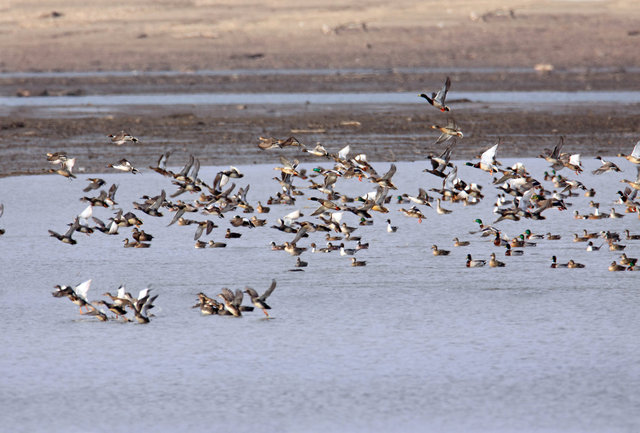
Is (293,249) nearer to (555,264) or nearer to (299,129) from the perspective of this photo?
(555,264)

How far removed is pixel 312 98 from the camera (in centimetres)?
4628

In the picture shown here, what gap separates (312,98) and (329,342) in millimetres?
35814

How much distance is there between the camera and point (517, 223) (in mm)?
18688

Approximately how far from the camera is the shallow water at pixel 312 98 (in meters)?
43.8

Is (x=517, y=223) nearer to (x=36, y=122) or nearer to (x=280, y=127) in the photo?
(x=280, y=127)

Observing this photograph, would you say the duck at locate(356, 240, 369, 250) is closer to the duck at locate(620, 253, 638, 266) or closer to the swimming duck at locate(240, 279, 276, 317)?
the duck at locate(620, 253, 638, 266)

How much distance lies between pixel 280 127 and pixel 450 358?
77.3ft

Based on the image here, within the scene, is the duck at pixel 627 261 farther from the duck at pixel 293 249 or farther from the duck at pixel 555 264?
the duck at pixel 293 249

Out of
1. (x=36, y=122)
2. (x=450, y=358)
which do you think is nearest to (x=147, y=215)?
(x=450, y=358)

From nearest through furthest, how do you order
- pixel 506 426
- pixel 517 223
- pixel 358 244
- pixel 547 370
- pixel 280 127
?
pixel 506 426, pixel 547 370, pixel 358 244, pixel 517 223, pixel 280 127

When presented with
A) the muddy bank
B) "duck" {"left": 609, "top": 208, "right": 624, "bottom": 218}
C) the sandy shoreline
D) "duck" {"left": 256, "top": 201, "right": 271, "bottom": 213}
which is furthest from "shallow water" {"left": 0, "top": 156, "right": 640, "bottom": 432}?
the sandy shoreline

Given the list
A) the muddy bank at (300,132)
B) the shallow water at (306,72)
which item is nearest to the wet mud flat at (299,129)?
the muddy bank at (300,132)

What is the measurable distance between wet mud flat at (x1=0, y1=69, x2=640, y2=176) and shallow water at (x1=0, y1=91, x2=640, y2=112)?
3.96ft

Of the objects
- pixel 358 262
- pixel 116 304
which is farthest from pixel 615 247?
pixel 116 304
